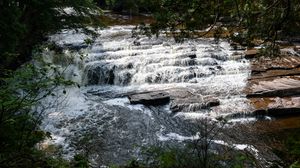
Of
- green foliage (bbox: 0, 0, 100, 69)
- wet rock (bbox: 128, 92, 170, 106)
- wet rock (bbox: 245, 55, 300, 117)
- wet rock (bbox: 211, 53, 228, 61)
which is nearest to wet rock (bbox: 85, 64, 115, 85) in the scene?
green foliage (bbox: 0, 0, 100, 69)

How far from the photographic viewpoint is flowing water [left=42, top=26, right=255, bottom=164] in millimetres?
10695

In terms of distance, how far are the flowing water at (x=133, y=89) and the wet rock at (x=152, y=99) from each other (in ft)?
0.66

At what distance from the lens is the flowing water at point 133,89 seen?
10.7 metres

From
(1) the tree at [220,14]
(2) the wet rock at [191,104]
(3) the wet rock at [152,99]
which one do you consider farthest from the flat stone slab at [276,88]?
(1) the tree at [220,14]

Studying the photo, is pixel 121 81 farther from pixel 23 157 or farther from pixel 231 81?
pixel 23 157

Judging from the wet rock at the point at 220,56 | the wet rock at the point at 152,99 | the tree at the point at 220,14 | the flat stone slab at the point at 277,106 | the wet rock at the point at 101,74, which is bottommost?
the flat stone slab at the point at 277,106

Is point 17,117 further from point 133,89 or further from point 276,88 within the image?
point 276,88

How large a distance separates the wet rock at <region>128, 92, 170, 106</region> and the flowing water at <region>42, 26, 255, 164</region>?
20 cm

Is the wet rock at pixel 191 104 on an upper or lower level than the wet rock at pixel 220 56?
lower

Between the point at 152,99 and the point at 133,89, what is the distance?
1.73 metres

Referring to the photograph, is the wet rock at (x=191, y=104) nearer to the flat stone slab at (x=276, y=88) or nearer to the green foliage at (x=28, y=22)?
the flat stone slab at (x=276, y=88)

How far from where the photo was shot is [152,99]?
525 inches

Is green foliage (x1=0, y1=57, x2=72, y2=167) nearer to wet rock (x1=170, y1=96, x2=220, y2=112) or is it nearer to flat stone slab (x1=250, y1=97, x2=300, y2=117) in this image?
wet rock (x1=170, y1=96, x2=220, y2=112)

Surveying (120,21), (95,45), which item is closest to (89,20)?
(95,45)
